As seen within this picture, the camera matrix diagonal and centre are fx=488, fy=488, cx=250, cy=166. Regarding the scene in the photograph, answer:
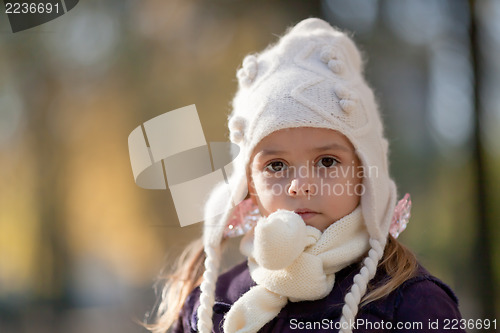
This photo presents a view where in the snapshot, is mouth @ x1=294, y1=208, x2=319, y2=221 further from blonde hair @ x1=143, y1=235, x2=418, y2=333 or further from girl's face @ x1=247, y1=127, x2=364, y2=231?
blonde hair @ x1=143, y1=235, x2=418, y2=333

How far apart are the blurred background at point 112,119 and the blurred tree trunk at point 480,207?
0.32 m

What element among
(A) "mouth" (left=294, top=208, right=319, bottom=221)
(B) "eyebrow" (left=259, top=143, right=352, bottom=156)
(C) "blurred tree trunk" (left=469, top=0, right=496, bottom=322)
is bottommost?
(C) "blurred tree trunk" (left=469, top=0, right=496, bottom=322)

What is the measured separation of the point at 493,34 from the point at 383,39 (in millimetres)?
668

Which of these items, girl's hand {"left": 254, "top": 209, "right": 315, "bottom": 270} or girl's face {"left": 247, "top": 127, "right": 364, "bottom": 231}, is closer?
girl's hand {"left": 254, "top": 209, "right": 315, "bottom": 270}

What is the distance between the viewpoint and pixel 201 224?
66.9 inches

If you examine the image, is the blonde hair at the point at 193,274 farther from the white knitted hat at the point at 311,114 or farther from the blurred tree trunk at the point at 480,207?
the blurred tree trunk at the point at 480,207

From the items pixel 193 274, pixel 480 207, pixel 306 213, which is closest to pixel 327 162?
pixel 306 213

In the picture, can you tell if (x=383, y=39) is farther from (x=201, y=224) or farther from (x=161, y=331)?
(x=161, y=331)

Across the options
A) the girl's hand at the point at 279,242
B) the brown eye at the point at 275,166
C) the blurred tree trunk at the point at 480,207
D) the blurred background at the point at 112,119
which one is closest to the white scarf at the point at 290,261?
the girl's hand at the point at 279,242

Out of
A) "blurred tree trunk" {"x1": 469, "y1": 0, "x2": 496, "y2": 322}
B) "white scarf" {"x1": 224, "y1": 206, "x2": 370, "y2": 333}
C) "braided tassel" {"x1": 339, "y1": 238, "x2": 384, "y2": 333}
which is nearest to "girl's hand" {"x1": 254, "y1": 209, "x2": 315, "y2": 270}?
"white scarf" {"x1": 224, "y1": 206, "x2": 370, "y2": 333}

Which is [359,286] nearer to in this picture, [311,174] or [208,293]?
[311,174]

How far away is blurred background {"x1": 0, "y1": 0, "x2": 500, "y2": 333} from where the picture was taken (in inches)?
120

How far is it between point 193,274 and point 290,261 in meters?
0.56

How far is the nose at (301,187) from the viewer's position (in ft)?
4.21
